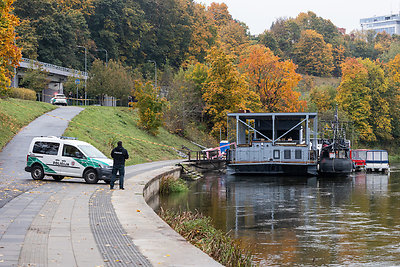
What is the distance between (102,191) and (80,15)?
239 ft

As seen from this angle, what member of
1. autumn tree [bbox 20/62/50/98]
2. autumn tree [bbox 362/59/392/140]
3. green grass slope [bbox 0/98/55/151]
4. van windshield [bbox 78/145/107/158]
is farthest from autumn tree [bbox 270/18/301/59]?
van windshield [bbox 78/145/107/158]

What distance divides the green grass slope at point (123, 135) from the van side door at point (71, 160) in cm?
1412

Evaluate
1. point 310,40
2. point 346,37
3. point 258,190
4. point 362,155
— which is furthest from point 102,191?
point 346,37

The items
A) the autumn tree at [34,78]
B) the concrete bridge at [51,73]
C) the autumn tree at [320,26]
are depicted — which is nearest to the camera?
the autumn tree at [34,78]

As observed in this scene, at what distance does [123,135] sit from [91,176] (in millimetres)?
24199

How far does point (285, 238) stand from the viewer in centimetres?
1661

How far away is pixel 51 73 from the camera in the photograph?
263 feet

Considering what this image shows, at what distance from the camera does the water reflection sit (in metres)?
14.4

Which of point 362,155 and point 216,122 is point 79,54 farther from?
point 362,155

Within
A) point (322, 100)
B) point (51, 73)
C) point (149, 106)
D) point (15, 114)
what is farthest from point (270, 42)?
point (15, 114)

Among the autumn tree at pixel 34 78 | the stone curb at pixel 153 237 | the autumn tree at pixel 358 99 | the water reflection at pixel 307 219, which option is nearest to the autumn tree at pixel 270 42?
the autumn tree at pixel 358 99

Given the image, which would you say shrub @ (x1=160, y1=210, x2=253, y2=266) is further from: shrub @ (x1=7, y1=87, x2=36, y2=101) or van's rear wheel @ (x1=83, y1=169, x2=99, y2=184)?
shrub @ (x1=7, y1=87, x2=36, y2=101)

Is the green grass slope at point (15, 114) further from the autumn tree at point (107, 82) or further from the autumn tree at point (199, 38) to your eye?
the autumn tree at point (199, 38)

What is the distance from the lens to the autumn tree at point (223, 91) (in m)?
65.2
